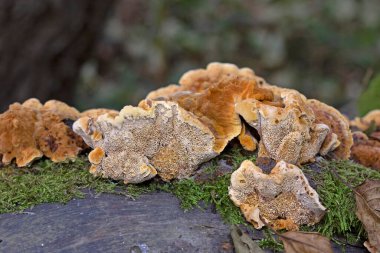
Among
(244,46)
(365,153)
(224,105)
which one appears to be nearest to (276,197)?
(224,105)

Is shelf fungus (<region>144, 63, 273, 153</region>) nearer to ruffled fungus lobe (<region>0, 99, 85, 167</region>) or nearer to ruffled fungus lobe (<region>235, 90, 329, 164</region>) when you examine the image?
ruffled fungus lobe (<region>235, 90, 329, 164</region>)

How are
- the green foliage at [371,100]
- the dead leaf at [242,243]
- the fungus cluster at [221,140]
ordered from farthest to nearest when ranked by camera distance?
1. the green foliage at [371,100]
2. the fungus cluster at [221,140]
3. the dead leaf at [242,243]

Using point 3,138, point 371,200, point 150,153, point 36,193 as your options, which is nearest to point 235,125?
point 150,153

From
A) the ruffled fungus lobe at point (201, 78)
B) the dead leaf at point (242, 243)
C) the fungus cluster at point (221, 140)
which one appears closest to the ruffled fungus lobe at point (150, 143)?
the fungus cluster at point (221, 140)

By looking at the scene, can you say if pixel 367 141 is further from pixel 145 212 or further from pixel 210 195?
pixel 145 212

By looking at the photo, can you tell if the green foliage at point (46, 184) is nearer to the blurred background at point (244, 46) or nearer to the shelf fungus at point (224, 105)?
the shelf fungus at point (224, 105)
